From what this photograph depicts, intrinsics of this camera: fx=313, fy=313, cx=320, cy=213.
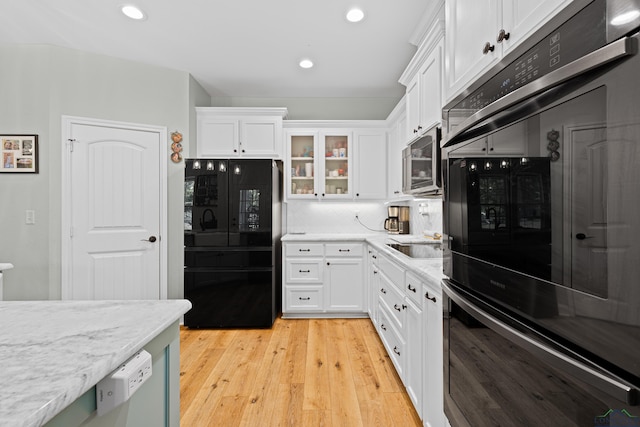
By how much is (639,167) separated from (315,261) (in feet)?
10.1

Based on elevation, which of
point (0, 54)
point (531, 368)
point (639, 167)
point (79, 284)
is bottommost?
point (79, 284)

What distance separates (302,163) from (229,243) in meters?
1.33

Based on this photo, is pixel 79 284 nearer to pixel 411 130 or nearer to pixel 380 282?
pixel 380 282

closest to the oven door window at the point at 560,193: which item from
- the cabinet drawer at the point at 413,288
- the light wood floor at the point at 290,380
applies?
the cabinet drawer at the point at 413,288

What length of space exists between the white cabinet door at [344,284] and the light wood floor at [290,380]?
307 mm

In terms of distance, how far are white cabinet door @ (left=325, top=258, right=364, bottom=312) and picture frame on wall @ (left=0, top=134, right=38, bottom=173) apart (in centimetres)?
297

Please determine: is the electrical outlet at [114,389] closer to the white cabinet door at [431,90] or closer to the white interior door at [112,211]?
the white cabinet door at [431,90]

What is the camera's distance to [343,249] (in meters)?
3.46

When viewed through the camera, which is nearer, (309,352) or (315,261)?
(309,352)

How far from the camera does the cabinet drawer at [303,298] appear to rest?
135 inches

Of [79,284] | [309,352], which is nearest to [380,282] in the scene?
[309,352]

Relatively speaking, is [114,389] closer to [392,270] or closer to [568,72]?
[568,72]

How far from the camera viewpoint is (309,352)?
104 inches

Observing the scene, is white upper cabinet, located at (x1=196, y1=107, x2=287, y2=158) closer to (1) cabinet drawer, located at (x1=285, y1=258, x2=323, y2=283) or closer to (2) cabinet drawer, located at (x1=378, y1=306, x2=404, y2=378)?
(1) cabinet drawer, located at (x1=285, y1=258, x2=323, y2=283)
